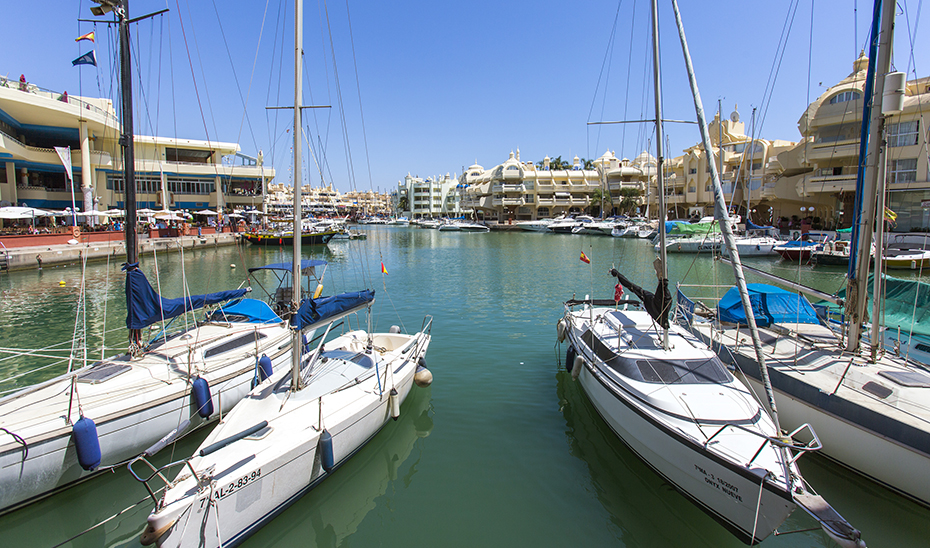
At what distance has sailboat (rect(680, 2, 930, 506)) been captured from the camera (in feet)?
22.6

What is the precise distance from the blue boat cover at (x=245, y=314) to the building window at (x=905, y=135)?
152ft

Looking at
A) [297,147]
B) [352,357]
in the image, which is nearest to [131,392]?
[352,357]

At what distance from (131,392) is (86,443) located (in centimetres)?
137

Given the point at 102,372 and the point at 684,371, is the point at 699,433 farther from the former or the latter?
the point at 102,372

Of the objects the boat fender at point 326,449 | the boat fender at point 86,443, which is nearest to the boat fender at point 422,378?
the boat fender at point 326,449

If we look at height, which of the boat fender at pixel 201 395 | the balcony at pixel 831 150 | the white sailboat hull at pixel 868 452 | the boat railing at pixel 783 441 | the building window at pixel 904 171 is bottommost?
the white sailboat hull at pixel 868 452

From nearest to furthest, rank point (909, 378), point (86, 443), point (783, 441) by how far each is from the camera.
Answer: point (783, 441)
point (86, 443)
point (909, 378)

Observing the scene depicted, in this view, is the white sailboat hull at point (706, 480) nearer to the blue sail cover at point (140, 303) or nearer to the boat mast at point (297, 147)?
the boat mast at point (297, 147)

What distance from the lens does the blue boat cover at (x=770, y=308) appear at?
1207cm

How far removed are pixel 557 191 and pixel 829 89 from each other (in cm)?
5597

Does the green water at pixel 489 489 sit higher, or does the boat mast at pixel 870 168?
the boat mast at pixel 870 168

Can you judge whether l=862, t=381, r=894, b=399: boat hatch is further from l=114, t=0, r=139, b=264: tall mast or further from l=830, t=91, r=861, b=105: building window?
l=830, t=91, r=861, b=105: building window

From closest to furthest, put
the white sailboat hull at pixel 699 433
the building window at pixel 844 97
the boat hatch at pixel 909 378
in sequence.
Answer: the white sailboat hull at pixel 699 433, the boat hatch at pixel 909 378, the building window at pixel 844 97

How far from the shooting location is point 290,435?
22.6ft
